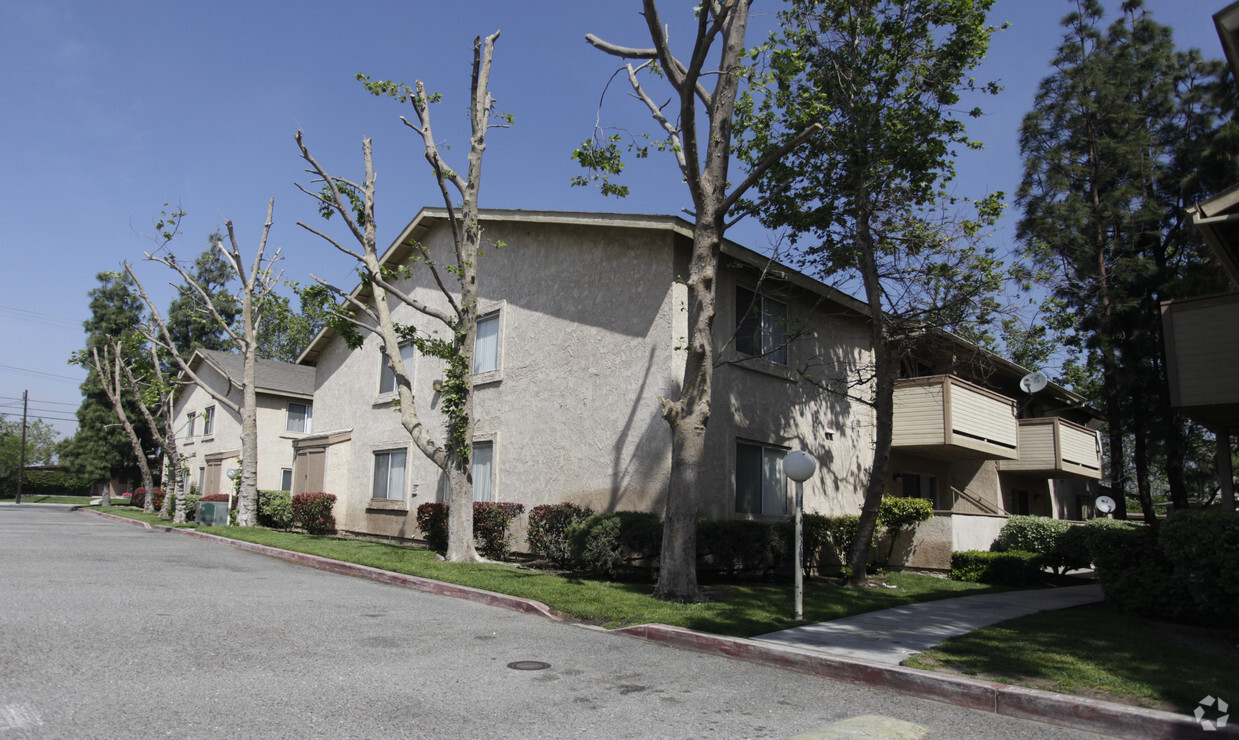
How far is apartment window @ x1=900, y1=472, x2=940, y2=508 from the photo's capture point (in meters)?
20.3

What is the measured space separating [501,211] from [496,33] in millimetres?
3538

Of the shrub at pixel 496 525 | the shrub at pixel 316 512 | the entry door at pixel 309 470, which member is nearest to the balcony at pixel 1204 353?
the shrub at pixel 496 525

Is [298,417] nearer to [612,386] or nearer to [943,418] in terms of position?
[612,386]

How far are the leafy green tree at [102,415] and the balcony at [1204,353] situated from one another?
178 feet

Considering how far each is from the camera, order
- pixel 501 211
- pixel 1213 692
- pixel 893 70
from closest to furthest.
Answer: pixel 1213 692 < pixel 893 70 < pixel 501 211

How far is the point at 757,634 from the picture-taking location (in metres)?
8.32

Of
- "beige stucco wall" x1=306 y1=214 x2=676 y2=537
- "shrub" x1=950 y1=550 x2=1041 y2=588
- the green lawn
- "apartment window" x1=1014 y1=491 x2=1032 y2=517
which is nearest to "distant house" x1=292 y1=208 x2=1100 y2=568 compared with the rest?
"beige stucco wall" x1=306 y1=214 x2=676 y2=537

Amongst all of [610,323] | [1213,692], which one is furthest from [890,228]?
[1213,692]

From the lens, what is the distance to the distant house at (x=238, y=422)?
112 ft

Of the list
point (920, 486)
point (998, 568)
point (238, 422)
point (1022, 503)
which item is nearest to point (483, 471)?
point (998, 568)

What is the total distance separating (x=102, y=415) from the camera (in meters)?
50.7

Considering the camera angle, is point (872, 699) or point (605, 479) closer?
point (872, 699)

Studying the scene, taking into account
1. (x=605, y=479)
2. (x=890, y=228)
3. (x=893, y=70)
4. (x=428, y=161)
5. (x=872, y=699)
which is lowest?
(x=872, y=699)

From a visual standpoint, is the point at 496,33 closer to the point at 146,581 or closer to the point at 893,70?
the point at 893,70
